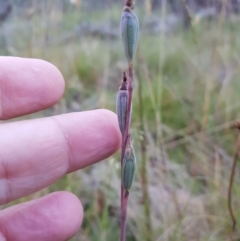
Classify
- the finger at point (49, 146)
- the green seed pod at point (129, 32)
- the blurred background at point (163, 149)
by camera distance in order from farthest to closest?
the blurred background at point (163, 149) < the finger at point (49, 146) < the green seed pod at point (129, 32)

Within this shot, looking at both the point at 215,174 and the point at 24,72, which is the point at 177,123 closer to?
the point at 215,174

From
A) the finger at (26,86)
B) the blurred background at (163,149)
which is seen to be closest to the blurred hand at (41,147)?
the finger at (26,86)

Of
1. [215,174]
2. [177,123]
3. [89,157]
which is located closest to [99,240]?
[215,174]

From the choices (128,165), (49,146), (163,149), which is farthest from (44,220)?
(163,149)

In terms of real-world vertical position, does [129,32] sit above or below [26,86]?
above

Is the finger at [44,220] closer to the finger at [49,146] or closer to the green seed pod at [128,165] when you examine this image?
the finger at [49,146]

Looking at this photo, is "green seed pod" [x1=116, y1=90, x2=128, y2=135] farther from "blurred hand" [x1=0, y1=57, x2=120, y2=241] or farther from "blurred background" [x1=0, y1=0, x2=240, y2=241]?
"blurred background" [x1=0, y1=0, x2=240, y2=241]

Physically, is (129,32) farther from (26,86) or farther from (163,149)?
(163,149)
